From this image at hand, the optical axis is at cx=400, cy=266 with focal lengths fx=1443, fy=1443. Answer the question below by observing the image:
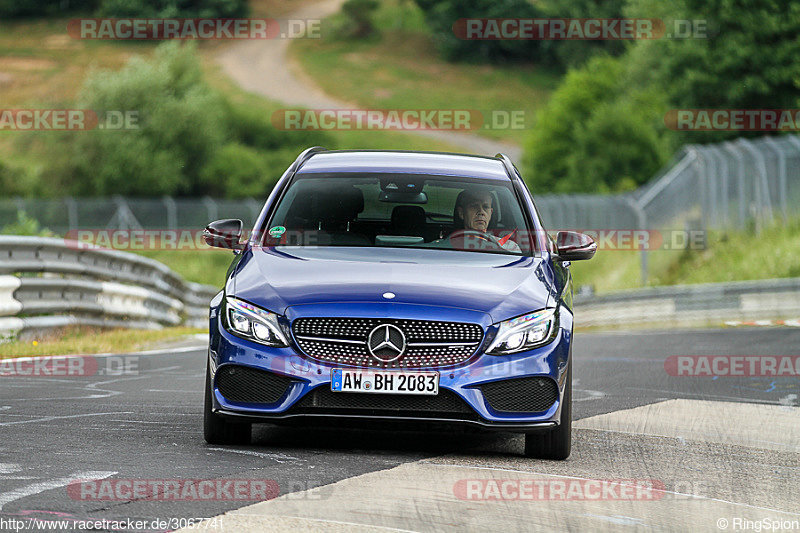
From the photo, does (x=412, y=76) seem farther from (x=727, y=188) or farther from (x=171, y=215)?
(x=727, y=188)

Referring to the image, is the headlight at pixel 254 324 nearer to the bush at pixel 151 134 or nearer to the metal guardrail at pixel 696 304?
the metal guardrail at pixel 696 304

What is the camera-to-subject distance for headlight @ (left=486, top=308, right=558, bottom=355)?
7.39 m

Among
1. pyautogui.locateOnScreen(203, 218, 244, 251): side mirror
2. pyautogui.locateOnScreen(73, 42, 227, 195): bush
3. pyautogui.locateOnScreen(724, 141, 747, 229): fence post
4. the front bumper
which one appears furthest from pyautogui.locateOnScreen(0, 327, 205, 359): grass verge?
pyautogui.locateOnScreen(73, 42, 227, 195): bush

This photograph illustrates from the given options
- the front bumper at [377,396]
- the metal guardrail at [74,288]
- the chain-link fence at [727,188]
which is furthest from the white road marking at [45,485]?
→ the chain-link fence at [727,188]

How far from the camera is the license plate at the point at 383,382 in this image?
727 centimetres

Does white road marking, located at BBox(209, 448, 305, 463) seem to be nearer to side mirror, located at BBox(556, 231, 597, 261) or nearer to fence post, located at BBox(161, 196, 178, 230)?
side mirror, located at BBox(556, 231, 597, 261)

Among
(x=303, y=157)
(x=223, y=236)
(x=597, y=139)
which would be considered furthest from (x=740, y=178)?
(x=597, y=139)

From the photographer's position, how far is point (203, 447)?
301 inches

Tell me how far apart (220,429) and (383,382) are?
1001 millimetres

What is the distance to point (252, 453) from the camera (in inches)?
294

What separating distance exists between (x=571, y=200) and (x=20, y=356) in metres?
30.4

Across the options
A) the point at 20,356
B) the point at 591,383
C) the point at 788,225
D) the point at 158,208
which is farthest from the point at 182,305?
Result: the point at 158,208

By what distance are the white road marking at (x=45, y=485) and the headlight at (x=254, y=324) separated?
1168mm

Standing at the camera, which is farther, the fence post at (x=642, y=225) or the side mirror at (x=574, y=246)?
the fence post at (x=642, y=225)
